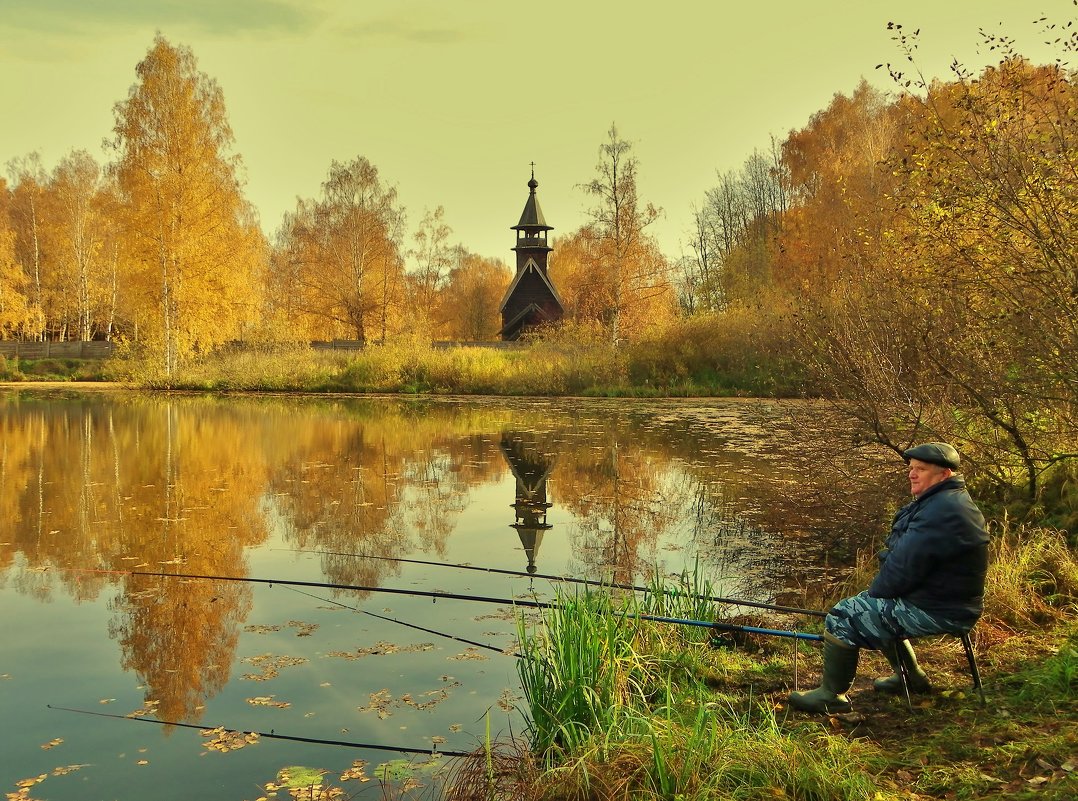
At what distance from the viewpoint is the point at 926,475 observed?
4492mm

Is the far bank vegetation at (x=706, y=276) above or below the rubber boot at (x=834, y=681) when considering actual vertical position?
above

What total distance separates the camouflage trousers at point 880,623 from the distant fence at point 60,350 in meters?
42.3

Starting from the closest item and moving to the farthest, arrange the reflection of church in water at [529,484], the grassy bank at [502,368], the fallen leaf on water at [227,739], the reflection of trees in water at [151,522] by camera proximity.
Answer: the fallen leaf on water at [227,739] → the reflection of trees in water at [151,522] → the reflection of church in water at [529,484] → the grassy bank at [502,368]

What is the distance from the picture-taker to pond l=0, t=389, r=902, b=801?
4.86 metres

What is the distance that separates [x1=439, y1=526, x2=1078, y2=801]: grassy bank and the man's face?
1230 mm

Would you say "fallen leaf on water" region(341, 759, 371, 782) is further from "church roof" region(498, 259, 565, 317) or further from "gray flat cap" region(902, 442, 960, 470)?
"church roof" region(498, 259, 565, 317)

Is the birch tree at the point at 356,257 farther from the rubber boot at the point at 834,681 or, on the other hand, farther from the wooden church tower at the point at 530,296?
the rubber boot at the point at 834,681

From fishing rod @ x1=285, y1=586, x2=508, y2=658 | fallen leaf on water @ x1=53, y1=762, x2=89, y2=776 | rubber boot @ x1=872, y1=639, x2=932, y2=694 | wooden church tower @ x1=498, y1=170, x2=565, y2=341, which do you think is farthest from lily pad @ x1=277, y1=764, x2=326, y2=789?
wooden church tower @ x1=498, y1=170, x2=565, y2=341

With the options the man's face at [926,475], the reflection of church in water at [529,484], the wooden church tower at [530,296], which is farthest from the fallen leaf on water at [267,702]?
the wooden church tower at [530,296]

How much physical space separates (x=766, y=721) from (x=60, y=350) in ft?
146

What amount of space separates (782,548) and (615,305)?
82.3ft

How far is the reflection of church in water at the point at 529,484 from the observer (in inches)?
393

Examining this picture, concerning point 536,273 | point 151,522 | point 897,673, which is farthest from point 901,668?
point 536,273

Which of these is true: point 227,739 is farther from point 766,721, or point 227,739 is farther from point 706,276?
point 706,276
